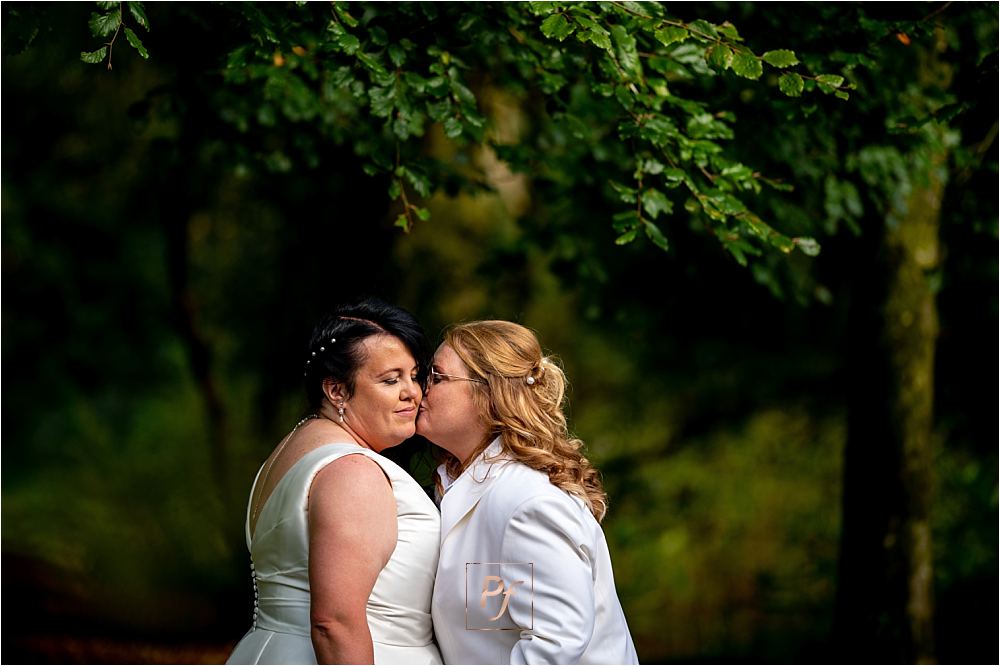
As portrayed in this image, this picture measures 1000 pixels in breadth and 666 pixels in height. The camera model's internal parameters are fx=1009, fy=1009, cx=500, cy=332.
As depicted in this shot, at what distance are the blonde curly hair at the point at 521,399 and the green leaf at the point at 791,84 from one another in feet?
4.04

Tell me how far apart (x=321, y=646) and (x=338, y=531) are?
0.99 feet

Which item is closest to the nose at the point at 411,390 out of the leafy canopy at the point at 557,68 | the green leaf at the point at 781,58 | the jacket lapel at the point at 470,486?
the jacket lapel at the point at 470,486

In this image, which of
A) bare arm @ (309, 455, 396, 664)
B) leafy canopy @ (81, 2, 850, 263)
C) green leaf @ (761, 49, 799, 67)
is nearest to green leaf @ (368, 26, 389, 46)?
leafy canopy @ (81, 2, 850, 263)

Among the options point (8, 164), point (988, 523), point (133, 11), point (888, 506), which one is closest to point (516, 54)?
point (133, 11)

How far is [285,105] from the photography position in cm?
511

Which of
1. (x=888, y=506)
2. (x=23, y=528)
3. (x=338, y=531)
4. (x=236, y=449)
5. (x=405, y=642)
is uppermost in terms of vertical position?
(x=338, y=531)

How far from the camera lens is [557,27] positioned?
3.18 metres

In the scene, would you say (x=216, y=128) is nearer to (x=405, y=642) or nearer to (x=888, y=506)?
(x=405, y=642)

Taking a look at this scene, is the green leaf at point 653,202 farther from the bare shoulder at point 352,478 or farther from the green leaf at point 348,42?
the bare shoulder at point 352,478

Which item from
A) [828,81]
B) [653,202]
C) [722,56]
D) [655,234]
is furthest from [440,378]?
[828,81]

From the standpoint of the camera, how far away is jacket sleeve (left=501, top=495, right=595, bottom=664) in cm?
261

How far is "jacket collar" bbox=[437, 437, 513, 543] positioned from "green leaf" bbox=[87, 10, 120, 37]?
167cm

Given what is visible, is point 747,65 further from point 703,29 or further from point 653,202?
point 653,202

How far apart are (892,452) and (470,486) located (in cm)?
298
